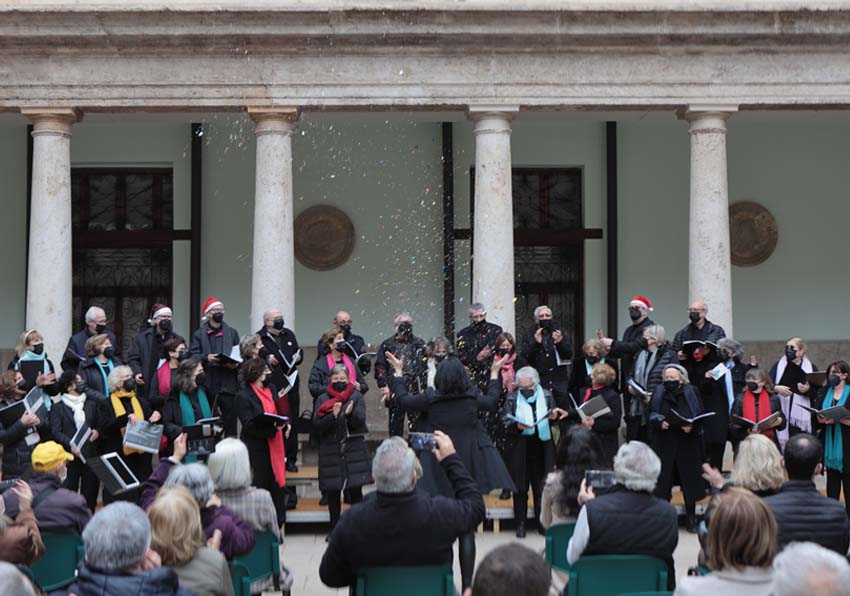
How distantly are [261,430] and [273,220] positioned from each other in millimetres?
4066

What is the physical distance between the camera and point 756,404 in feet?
39.2

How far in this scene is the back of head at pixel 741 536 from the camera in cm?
515

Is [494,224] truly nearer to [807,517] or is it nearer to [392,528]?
[807,517]

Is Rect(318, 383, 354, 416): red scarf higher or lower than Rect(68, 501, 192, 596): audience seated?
higher

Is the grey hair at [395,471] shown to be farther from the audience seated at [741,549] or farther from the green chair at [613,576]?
the audience seated at [741,549]

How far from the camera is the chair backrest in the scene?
7.52 meters

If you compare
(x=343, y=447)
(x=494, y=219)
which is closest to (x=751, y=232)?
(x=494, y=219)

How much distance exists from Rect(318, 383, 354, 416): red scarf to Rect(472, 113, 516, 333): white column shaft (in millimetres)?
3601

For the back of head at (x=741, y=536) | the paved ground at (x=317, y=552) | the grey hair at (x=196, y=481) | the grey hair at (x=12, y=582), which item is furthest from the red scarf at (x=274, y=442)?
the back of head at (x=741, y=536)

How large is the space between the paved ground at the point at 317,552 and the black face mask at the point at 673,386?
1.39m

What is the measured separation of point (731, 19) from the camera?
1445 cm

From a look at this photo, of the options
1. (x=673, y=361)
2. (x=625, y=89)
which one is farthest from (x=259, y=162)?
(x=673, y=361)

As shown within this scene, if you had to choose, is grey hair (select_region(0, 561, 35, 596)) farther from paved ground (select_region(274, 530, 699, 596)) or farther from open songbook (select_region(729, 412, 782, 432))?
open songbook (select_region(729, 412, 782, 432))

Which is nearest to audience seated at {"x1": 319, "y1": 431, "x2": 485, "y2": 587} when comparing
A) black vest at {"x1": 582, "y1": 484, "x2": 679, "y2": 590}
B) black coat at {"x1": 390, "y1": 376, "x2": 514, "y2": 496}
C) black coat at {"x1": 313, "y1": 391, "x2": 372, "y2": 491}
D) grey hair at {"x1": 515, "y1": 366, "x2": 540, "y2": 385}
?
black vest at {"x1": 582, "y1": 484, "x2": 679, "y2": 590}
